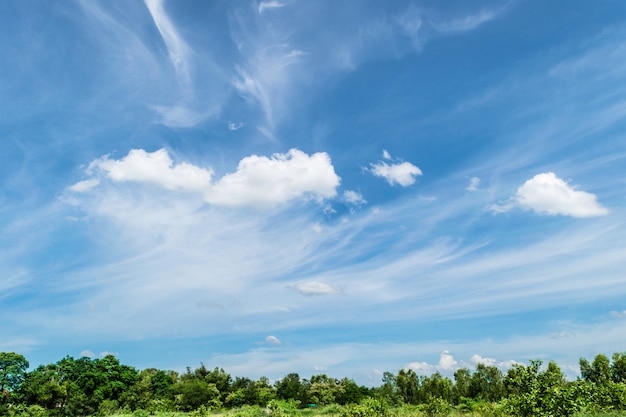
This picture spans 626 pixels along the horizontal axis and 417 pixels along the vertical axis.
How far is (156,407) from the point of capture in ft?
188

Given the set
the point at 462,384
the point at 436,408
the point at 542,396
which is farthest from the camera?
the point at 462,384

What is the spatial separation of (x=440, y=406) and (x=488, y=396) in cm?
2518

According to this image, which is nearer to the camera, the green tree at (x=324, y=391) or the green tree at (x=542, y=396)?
the green tree at (x=542, y=396)

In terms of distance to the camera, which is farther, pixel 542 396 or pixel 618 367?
pixel 618 367

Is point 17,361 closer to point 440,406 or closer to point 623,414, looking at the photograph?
point 440,406

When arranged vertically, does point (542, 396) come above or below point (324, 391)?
above

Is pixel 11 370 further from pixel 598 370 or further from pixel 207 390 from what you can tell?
pixel 598 370

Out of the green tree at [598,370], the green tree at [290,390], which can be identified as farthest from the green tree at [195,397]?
the green tree at [598,370]

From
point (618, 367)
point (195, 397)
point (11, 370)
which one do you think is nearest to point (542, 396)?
point (618, 367)

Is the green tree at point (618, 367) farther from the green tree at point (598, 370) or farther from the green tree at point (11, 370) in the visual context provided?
the green tree at point (11, 370)

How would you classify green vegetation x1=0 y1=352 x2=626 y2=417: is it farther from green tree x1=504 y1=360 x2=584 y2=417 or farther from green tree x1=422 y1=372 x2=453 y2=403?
green tree x1=504 y1=360 x2=584 y2=417

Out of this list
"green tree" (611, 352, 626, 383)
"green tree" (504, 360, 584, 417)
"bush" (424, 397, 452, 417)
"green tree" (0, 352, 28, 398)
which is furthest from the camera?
"green tree" (0, 352, 28, 398)

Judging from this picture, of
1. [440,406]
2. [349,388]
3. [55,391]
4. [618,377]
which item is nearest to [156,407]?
[55,391]

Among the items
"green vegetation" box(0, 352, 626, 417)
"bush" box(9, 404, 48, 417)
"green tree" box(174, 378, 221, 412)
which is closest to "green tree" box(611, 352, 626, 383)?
"green vegetation" box(0, 352, 626, 417)
